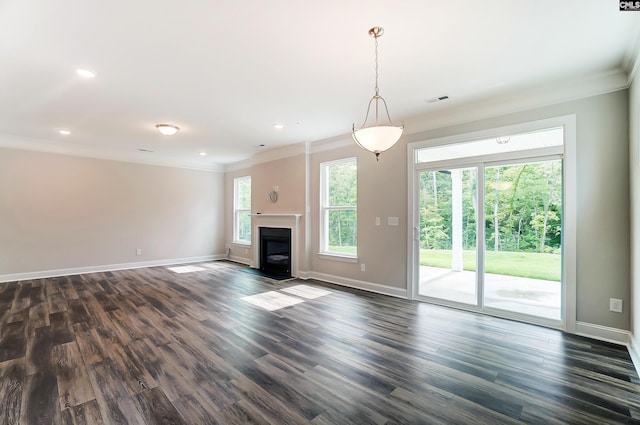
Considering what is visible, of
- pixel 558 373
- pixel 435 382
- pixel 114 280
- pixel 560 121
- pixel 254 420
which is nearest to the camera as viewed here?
pixel 254 420

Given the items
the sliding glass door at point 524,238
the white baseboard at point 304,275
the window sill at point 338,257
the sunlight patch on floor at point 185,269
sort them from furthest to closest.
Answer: the sunlight patch on floor at point 185,269 → the white baseboard at point 304,275 → the window sill at point 338,257 → the sliding glass door at point 524,238

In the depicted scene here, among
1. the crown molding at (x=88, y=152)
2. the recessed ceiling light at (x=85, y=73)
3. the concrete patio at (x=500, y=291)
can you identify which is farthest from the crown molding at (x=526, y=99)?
the crown molding at (x=88, y=152)

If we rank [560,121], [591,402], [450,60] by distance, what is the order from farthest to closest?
[560,121], [450,60], [591,402]

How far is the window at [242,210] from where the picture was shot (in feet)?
25.3

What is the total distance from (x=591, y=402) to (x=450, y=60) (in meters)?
2.86

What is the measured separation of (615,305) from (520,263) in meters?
0.87

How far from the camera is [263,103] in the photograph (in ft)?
12.2

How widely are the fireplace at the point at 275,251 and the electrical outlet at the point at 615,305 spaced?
15.4 ft

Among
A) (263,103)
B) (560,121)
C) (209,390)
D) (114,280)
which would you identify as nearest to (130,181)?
(114,280)

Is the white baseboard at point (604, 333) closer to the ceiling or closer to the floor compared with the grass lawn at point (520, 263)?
closer to the floor

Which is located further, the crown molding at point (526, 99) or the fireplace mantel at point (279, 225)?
the fireplace mantel at point (279, 225)

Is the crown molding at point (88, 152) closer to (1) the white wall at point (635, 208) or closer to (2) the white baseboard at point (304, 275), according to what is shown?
(2) the white baseboard at point (304, 275)

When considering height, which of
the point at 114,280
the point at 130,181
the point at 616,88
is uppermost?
the point at 616,88

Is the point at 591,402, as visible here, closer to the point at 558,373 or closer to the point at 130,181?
the point at 558,373
